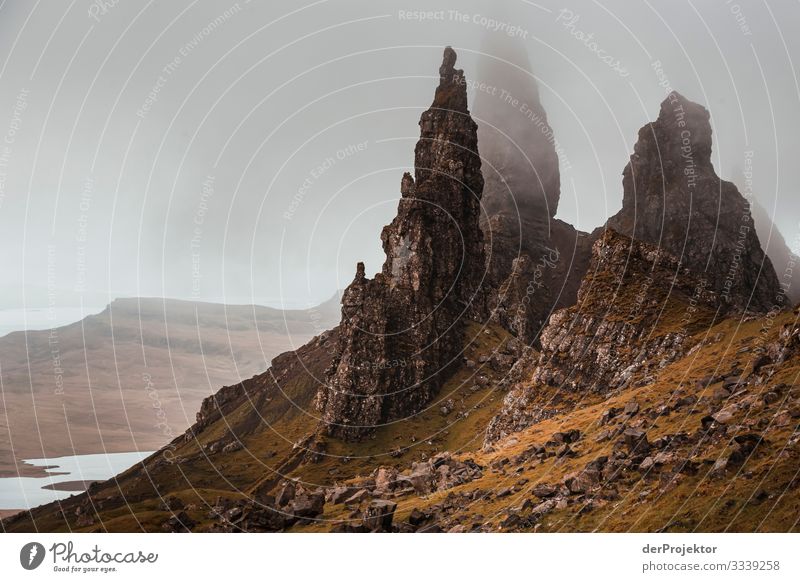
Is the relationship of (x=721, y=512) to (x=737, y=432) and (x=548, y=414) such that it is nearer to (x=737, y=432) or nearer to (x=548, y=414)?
(x=737, y=432)

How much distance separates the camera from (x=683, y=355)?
111625mm

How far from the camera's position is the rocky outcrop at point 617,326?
119312mm
